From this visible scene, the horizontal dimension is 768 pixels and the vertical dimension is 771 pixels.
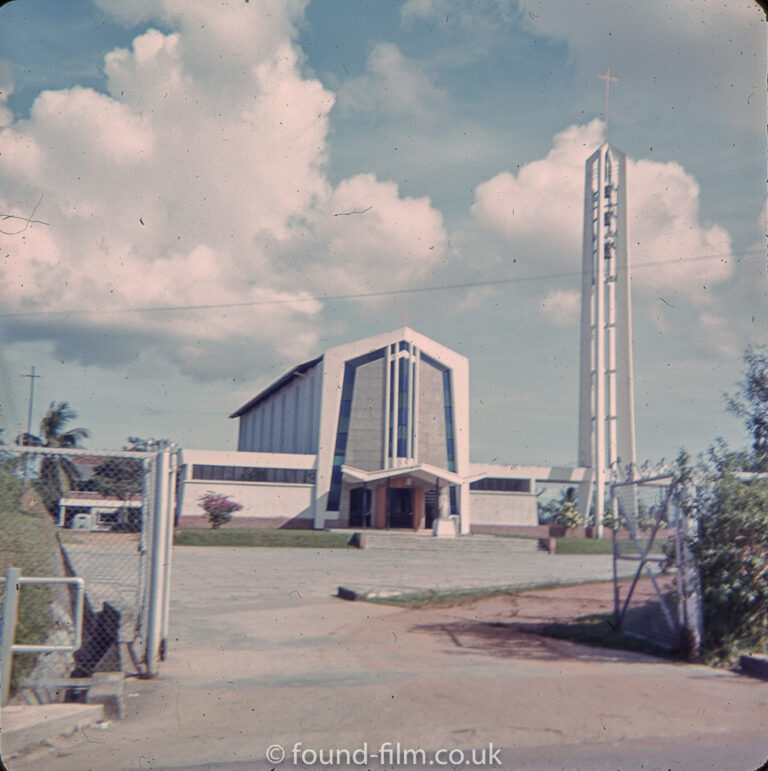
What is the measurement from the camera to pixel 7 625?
5.75m

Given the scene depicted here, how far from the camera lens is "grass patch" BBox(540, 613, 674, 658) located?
9.45 meters

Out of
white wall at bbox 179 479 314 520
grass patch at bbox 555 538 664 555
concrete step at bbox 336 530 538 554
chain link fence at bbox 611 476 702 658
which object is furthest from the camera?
white wall at bbox 179 479 314 520

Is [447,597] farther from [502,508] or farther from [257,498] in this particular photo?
[502,508]

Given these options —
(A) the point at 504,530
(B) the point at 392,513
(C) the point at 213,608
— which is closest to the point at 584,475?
(A) the point at 504,530

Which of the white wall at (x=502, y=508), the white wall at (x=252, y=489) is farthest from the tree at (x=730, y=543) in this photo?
the white wall at (x=502, y=508)

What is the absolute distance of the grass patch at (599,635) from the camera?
945 centimetres

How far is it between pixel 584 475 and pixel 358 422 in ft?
43.4

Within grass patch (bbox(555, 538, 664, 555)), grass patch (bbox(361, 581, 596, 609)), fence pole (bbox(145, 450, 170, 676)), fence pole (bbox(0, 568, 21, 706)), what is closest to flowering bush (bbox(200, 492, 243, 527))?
grass patch (bbox(555, 538, 664, 555))

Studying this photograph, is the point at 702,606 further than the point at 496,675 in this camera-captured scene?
Yes

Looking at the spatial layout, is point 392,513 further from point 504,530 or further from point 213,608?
point 213,608

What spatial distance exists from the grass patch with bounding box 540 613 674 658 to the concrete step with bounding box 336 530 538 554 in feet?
70.4

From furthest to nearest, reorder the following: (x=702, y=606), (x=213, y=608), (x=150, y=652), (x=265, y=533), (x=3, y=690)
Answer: (x=265, y=533) < (x=213, y=608) < (x=702, y=606) < (x=150, y=652) < (x=3, y=690)

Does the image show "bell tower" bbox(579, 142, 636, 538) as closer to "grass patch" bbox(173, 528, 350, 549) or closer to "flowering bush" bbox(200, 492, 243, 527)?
"grass patch" bbox(173, 528, 350, 549)

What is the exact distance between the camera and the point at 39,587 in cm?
692
